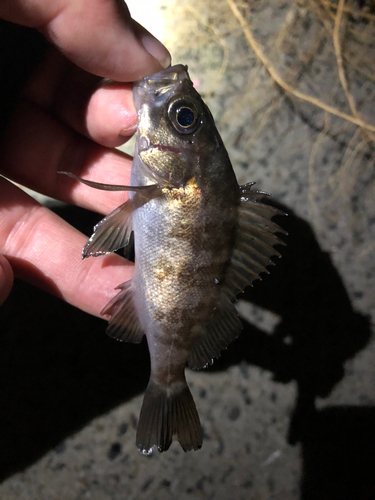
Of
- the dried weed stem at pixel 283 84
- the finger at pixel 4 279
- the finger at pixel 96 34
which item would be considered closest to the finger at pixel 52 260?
the finger at pixel 4 279

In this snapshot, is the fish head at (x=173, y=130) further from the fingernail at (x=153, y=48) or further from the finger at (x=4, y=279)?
the finger at (x=4, y=279)

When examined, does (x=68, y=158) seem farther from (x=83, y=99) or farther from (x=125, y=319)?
(x=125, y=319)

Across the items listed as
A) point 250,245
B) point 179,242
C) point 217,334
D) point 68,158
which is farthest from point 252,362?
point 68,158

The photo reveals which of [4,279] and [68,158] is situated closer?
[4,279]

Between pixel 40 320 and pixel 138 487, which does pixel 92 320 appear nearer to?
pixel 40 320

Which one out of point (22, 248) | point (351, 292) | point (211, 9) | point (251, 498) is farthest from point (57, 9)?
point (251, 498)

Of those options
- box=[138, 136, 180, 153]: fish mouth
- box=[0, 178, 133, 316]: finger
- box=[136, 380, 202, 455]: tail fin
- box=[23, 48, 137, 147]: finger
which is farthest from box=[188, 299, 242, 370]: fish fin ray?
box=[23, 48, 137, 147]: finger

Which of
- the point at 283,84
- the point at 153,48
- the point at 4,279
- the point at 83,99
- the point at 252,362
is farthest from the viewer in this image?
the point at 283,84
